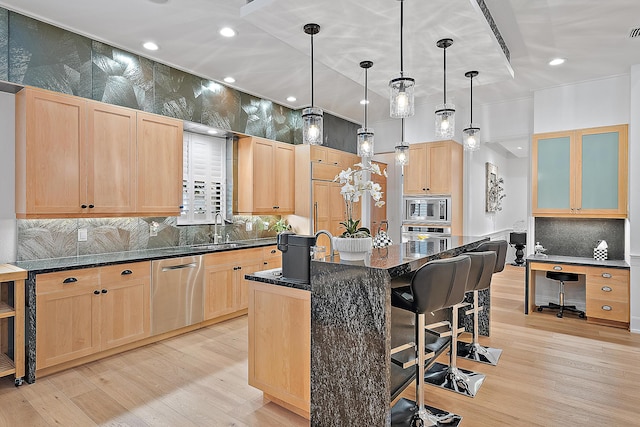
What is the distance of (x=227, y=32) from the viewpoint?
3.39 metres

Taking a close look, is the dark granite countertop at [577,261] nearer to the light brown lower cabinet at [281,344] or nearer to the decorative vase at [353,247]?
the decorative vase at [353,247]

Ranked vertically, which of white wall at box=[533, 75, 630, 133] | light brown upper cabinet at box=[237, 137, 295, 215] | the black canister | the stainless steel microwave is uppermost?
white wall at box=[533, 75, 630, 133]

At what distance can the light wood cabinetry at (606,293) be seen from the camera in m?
4.16

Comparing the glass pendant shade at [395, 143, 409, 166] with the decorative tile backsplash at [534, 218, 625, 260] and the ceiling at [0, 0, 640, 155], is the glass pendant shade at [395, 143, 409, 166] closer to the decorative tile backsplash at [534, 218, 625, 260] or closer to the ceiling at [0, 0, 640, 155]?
the ceiling at [0, 0, 640, 155]

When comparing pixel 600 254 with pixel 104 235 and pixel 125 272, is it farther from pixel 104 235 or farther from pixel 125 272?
pixel 104 235

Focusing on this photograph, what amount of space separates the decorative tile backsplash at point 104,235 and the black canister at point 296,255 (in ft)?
7.78

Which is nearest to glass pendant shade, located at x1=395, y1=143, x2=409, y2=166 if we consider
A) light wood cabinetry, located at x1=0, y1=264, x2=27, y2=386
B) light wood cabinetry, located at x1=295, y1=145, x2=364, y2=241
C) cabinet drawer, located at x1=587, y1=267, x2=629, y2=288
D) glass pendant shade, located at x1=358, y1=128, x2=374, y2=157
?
glass pendant shade, located at x1=358, y1=128, x2=374, y2=157

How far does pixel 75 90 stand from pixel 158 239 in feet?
5.81

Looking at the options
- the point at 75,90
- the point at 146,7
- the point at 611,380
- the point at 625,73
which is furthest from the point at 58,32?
the point at 625,73

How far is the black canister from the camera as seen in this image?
238cm

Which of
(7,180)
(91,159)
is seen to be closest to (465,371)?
(91,159)

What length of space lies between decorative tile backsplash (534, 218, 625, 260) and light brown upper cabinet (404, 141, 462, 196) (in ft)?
4.72

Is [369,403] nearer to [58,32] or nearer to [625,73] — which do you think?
[58,32]

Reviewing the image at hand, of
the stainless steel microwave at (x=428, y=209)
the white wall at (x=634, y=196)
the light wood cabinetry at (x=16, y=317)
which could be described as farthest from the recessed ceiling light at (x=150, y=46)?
the white wall at (x=634, y=196)
